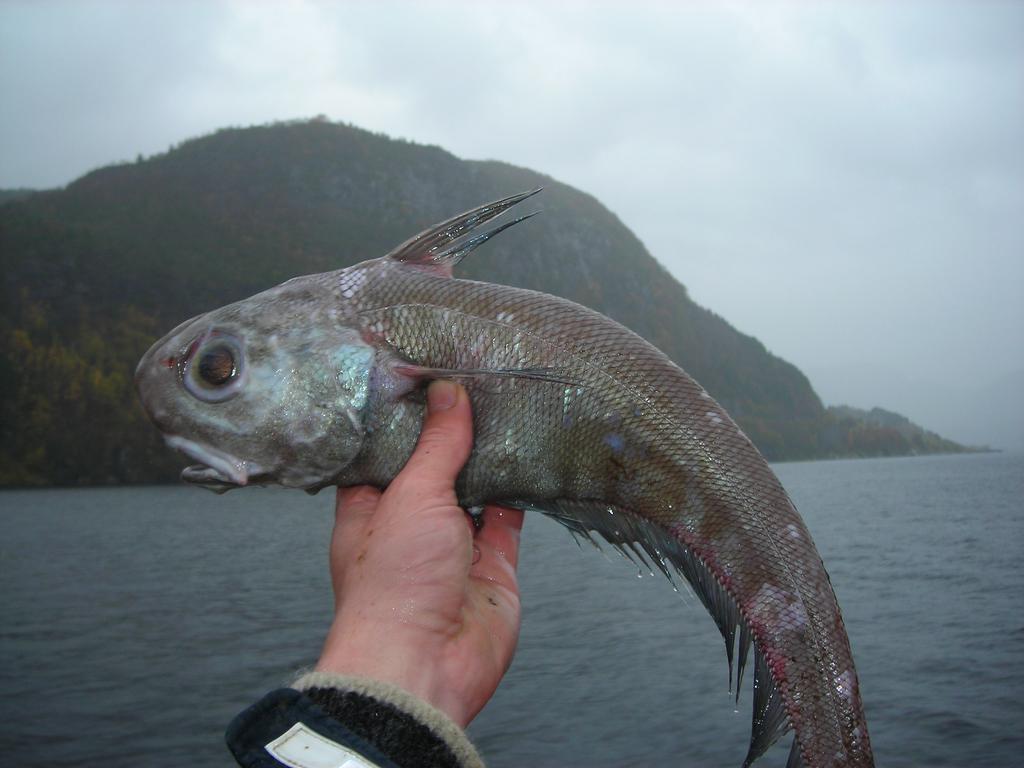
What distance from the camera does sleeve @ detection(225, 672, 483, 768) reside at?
90.5 inches

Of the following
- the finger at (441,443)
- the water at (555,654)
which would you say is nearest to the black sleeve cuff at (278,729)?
the finger at (441,443)

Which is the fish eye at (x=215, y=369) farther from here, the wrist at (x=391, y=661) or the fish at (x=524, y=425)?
the wrist at (x=391, y=661)

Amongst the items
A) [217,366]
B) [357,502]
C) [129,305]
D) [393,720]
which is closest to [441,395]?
[357,502]

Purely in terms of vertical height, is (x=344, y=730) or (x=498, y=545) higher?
(x=498, y=545)

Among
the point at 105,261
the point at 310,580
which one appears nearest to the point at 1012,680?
the point at 310,580

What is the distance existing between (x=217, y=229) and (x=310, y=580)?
160 m

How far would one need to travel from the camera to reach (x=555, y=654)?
24.3 m

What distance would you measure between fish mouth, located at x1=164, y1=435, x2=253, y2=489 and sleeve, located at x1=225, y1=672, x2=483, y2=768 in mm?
1235

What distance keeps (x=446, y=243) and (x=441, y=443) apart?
1069 millimetres

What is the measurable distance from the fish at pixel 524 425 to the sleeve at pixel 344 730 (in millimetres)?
1267

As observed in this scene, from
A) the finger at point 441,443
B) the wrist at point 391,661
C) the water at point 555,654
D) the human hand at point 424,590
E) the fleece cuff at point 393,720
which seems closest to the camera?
the fleece cuff at point 393,720

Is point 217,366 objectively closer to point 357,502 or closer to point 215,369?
point 215,369

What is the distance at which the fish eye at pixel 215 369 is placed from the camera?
3609 mm

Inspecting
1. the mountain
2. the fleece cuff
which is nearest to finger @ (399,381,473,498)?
the fleece cuff
